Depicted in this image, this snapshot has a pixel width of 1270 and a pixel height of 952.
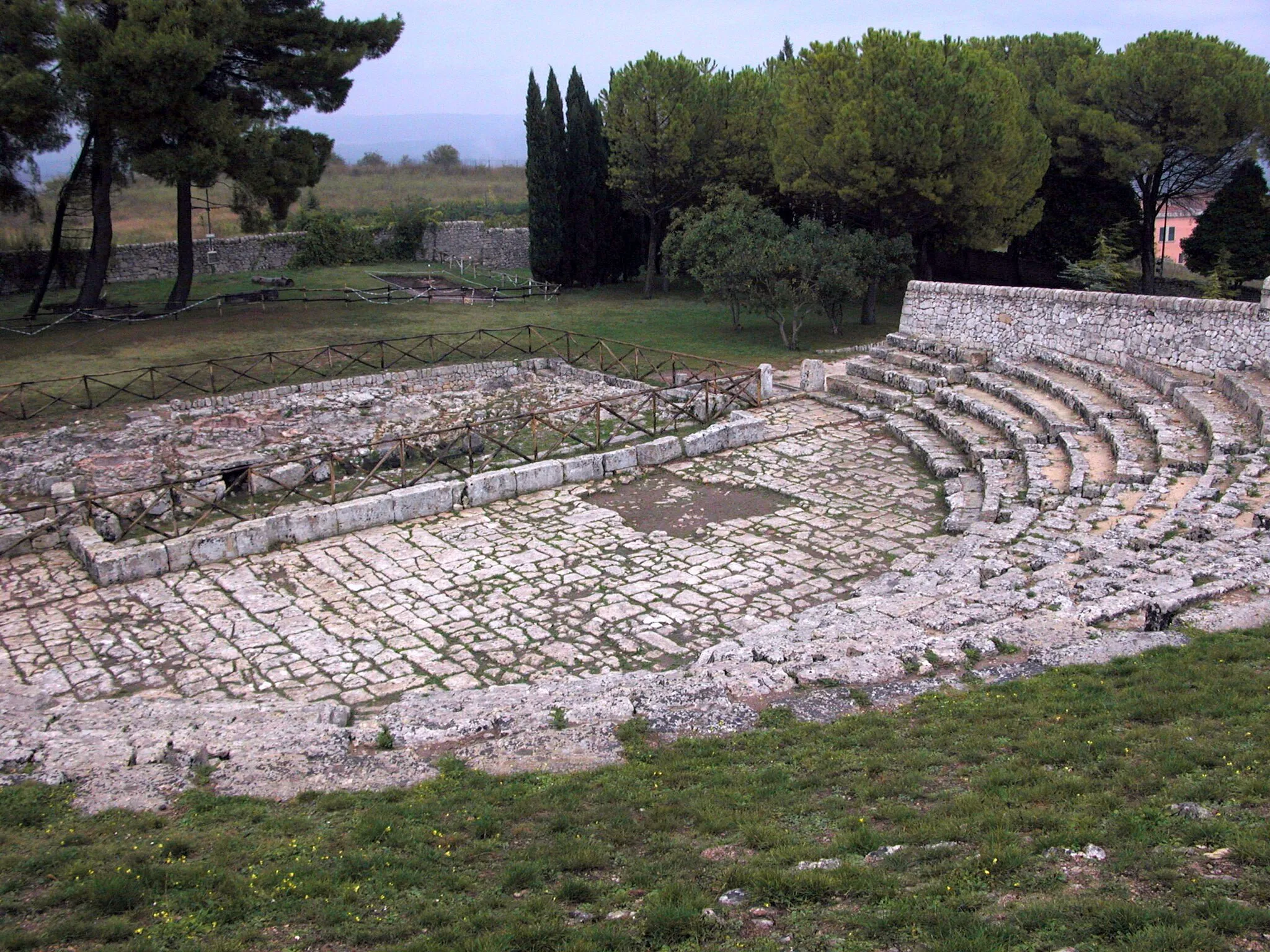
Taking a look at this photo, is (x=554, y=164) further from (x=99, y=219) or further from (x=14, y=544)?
(x=14, y=544)

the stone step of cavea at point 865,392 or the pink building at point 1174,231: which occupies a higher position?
the pink building at point 1174,231

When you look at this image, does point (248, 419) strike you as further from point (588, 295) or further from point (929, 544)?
point (588, 295)

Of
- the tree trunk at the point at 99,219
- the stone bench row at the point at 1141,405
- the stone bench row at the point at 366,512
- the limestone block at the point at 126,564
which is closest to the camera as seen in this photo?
the limestone block at the point at 126,564

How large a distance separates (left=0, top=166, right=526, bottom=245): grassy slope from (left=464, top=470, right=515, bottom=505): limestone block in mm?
25527

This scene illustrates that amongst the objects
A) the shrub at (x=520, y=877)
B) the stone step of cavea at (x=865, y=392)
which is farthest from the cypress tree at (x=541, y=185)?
the shrub at (x=520, y=877)

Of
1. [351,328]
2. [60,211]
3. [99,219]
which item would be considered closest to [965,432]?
[351,328]

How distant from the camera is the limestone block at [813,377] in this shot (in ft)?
67.0

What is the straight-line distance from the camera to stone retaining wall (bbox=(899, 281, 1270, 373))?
16.8 meters

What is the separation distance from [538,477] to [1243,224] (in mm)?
25724

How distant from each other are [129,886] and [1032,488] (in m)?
11.4

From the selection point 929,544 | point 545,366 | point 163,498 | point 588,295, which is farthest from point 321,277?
point 929,544

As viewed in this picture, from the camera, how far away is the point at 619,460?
15.6 m

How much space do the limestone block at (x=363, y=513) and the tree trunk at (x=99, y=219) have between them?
1856 cm

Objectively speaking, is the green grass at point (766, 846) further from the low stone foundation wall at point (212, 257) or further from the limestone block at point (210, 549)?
the low stone foundation wall at point (212, 257)
